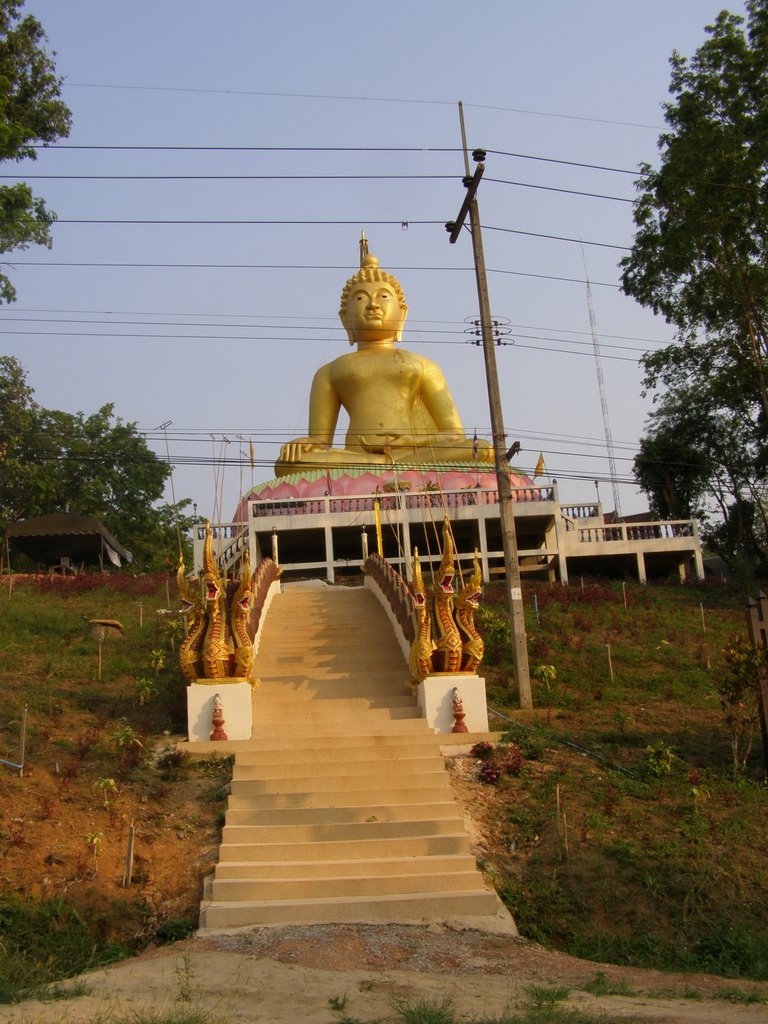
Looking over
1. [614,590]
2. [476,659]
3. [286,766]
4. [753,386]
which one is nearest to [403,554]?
[614,590]

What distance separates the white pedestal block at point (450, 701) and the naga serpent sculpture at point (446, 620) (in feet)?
0.61

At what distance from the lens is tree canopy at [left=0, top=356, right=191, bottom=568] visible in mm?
34688

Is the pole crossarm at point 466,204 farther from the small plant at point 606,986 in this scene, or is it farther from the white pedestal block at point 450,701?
the small plant at point 606,986

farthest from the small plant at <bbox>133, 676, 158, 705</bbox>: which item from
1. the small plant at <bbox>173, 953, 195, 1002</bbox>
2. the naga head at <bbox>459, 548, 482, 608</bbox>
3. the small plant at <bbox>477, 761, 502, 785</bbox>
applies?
→ the small plant at <bbox>173, 953, 195, 1002</bbox>

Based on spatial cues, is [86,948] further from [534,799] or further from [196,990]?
[534,799]

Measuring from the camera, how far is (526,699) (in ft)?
46.2

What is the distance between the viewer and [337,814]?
10734mm

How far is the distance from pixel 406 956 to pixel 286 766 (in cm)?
361

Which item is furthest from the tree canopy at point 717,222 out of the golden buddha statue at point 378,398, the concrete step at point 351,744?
the concrete step at point 351,744

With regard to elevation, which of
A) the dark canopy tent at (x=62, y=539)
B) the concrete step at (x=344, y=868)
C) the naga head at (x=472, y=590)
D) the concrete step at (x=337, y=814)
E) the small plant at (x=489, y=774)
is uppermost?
the dark canopy tent at (x=62, y=539)

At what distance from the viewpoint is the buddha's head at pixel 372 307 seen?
30.6 m

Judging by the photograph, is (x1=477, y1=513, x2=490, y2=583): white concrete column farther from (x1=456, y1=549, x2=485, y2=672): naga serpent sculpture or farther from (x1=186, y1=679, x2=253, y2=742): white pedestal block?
(x1=186, y1=679, x2=253, y2=742): white pedestal block

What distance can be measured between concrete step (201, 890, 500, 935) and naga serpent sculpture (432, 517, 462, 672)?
14.2 feet

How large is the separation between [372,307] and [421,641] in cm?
1854
